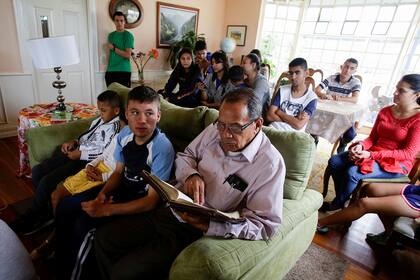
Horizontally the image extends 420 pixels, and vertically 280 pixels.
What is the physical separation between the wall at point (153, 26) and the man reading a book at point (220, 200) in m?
3.36

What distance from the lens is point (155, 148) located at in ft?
4.18

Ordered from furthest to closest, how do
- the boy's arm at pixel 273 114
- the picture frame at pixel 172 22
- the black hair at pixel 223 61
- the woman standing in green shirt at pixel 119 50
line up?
the picture frame at pixel 172 22
the woman standing in green shirt at pixel 119 50
the black hair at pixel 223 61
the boy's arm at pixel 273 114

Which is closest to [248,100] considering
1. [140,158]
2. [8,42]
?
[140,158]

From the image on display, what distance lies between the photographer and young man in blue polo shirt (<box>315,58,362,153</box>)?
2.88 m

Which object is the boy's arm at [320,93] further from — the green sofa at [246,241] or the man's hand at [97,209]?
the man's hand at [97,209]

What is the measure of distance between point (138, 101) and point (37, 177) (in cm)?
102

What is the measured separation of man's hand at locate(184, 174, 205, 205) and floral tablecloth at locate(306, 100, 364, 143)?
1.87 metres

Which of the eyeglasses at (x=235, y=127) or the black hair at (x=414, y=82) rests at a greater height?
the black hair at (x=414, y=82)

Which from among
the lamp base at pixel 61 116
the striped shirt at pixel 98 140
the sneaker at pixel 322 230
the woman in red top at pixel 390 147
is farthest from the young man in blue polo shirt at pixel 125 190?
the woman in red top at pixel 390 147

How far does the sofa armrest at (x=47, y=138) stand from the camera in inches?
70.0

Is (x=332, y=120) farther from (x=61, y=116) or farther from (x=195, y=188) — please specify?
(x=61, y=116)

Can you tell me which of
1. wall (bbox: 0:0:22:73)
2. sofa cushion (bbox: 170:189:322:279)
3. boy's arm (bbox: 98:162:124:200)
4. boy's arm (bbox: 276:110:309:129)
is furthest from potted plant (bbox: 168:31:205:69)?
sofa cushion (bbox: 170:189:322:279)

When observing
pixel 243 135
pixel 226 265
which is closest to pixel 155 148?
pixel 243 135

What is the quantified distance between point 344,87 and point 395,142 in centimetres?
133
